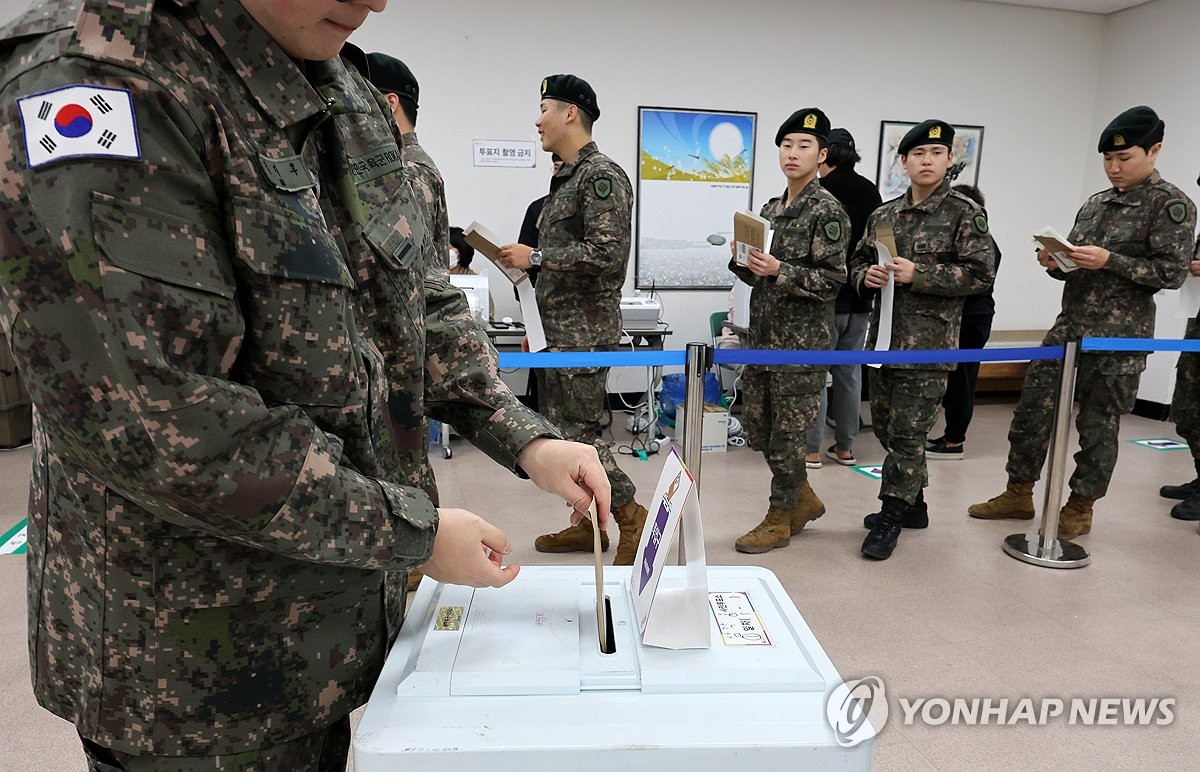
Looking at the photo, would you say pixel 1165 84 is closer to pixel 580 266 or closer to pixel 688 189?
pixel 688 189

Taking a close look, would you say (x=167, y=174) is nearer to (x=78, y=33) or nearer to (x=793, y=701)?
(x=78, y=33)

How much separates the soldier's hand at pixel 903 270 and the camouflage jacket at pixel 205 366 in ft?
8.19

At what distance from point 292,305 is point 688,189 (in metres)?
4.91

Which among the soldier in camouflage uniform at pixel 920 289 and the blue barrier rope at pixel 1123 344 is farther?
the soldier in camouflage uniform at pixel 920 289

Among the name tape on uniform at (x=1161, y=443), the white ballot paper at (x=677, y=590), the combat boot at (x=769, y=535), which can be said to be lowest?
the name tape on uniform at (x=1161, y=443)

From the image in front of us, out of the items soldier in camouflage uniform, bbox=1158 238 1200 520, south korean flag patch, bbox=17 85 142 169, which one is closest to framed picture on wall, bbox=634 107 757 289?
soldier in camouflage uniform, bbox=1158 238 1200 520

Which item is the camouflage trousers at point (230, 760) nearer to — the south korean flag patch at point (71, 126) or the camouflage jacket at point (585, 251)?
the south korean flag patch at point (71, 126)

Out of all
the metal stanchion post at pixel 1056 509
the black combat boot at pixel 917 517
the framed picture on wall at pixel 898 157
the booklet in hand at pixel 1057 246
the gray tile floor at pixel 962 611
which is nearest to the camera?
the gray tile floor at pixel 962 611

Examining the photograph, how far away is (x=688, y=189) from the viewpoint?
5.21 meters

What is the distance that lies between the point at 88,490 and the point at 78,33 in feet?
1.08

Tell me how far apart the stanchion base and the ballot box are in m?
2.46

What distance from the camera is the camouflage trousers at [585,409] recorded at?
2.74 metres

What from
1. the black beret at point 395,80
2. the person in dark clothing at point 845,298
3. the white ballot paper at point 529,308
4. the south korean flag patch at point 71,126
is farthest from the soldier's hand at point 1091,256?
the south korean flag patch at point 71,126

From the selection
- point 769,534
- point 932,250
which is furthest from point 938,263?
point 769,534
